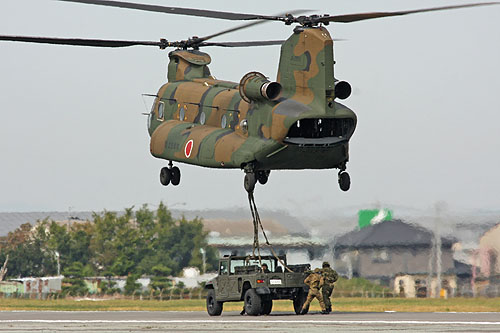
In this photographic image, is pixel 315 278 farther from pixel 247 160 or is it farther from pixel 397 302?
pixel 397 302

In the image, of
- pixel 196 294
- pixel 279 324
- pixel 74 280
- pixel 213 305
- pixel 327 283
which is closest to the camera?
pixel 279 324

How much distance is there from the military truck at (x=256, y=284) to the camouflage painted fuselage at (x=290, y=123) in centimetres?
366

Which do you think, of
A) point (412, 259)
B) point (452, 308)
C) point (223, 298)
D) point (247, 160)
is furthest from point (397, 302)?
point (247, 160)

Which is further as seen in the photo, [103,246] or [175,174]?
[103,246]

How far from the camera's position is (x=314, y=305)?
5122 centimetres

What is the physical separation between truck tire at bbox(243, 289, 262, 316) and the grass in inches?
356

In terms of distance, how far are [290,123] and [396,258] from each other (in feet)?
77.9

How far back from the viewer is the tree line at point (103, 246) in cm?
6781

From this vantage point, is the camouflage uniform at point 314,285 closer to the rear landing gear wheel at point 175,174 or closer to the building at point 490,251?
the rear landing gear wheel at point 175,174

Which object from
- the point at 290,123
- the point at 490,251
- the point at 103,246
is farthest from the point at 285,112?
the point at 103,246

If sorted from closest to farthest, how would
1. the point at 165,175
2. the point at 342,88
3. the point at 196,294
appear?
the point at 342,88, the point at 165,175, the point at 196,294

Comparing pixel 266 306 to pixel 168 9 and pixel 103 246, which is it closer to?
pixel 168 9

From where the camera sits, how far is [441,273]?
50.2 metres

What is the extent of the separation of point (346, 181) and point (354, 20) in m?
5.48
